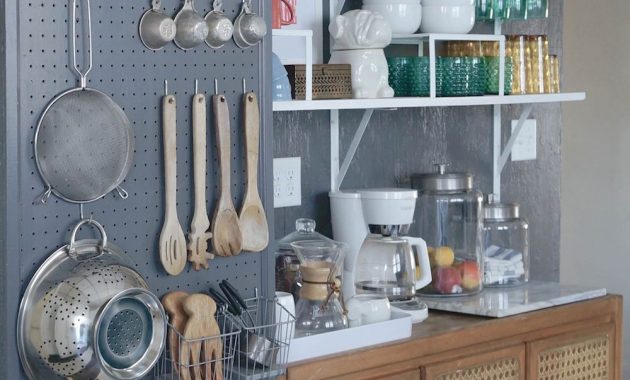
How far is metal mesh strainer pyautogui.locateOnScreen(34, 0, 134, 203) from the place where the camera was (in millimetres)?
2061

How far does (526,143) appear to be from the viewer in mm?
3719

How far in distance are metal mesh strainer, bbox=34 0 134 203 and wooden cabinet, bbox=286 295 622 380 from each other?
1.99 ft

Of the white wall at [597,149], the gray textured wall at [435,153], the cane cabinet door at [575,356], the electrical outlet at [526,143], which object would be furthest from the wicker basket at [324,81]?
the white wall at [597,149]

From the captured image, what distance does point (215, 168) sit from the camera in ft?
7.83

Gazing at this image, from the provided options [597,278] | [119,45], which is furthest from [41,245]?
[597,278]

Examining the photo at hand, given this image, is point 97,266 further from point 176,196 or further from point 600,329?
point 600,329

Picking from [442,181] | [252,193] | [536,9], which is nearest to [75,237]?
[252,193]

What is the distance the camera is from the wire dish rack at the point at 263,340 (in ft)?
7.53

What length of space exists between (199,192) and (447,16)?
1.09 metres

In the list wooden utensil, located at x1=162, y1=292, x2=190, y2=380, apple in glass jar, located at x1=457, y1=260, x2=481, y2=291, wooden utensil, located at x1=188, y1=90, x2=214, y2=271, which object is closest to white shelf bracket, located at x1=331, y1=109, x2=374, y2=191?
apple in glass jar, located at x1=457, y1=260, x2=481, y2=291

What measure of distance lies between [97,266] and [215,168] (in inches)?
15.7

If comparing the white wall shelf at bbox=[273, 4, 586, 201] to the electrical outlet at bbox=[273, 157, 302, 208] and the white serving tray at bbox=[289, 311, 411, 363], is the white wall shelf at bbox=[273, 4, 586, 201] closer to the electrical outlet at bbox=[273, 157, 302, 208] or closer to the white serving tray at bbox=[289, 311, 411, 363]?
the electrical outlet at bbox=[273, 157, 302, 208]

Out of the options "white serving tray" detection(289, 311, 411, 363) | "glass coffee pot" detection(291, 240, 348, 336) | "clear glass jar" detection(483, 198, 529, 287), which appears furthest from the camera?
"clear glass jar" detection(483, 198, 529, 287)

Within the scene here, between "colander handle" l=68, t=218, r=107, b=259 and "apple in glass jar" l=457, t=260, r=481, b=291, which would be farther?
"apple in glass jar" l=457, t=260, r=481, b=291
